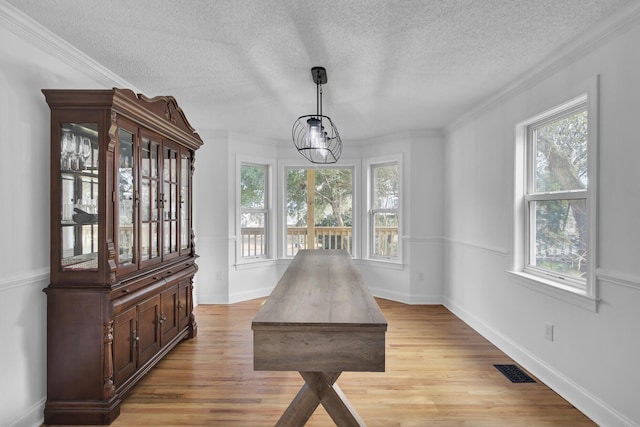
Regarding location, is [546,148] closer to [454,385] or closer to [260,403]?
[454,385]

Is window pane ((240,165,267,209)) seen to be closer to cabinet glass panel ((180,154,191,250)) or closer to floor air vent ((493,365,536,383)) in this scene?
cabinet glass panel ((180,154,191,250))

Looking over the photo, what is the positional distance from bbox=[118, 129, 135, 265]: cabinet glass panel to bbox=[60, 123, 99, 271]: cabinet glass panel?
0.16 meters

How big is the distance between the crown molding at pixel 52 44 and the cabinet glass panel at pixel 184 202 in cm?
89

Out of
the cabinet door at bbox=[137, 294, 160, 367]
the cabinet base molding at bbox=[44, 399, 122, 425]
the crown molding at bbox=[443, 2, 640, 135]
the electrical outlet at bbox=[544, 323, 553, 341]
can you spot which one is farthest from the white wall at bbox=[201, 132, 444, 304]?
the cabinet base molding at bbox=[44, 399, 122, 425]

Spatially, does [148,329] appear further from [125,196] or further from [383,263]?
[383,263]

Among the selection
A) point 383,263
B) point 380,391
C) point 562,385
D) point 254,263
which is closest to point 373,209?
point 383,263

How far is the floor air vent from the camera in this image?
2775 millimetres

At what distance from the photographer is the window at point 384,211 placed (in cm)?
534

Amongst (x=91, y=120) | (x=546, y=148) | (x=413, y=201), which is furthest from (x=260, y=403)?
(x=413, y=201)

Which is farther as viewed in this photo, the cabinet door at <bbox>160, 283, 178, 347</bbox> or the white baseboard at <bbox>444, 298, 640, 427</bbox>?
the cabinet door at <bbox>160, 283, 178, 347</bbox>

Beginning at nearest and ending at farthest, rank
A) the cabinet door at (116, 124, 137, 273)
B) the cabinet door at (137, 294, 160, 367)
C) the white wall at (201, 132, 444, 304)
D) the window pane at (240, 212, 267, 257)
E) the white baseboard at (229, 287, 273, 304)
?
the cabinet door at (116, 124, 137, 273) < the cabinet door at (137, 294, 160, 367) < the white wall at (201, 132, 444, 304) < the white baseboard at (229, 287, 273, 304) < the window pane at (240, 212, 267, 257)

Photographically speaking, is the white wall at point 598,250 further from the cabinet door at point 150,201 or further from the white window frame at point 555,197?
the cabinet door at point 150,201

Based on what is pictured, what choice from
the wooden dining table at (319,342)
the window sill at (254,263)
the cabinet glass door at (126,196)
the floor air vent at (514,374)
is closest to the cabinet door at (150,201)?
the cabinet glass door at (126,196)

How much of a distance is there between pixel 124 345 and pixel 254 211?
3155 mm
